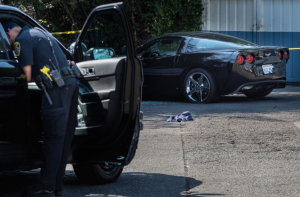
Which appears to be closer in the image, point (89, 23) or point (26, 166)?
point (26, 166)

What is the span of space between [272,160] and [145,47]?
5783mm

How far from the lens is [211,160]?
5.48 meters

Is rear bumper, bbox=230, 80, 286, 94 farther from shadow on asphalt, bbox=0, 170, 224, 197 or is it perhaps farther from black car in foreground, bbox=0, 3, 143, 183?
black car in foreground, bbox=0, 3, 143, 183

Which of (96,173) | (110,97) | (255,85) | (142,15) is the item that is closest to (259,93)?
(255,85)

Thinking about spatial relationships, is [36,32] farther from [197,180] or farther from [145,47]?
[145,47]

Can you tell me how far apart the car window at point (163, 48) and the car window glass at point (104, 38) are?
5.97m

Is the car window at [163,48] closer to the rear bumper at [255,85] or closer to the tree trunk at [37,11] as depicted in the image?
the rear bumper at [255,85]

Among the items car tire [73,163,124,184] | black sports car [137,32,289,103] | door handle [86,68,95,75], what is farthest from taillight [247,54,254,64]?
door handle [86,68,95,75]

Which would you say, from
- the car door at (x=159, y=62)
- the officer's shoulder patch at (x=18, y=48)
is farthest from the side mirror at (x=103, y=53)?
the car door at (x=159, y=62)

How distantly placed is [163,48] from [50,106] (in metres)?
6.97

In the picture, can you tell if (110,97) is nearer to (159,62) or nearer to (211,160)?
(211,160)

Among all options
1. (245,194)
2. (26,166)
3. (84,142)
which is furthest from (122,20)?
(245,194)

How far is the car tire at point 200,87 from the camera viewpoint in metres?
9.85

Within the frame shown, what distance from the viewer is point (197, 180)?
4738 millimetres
